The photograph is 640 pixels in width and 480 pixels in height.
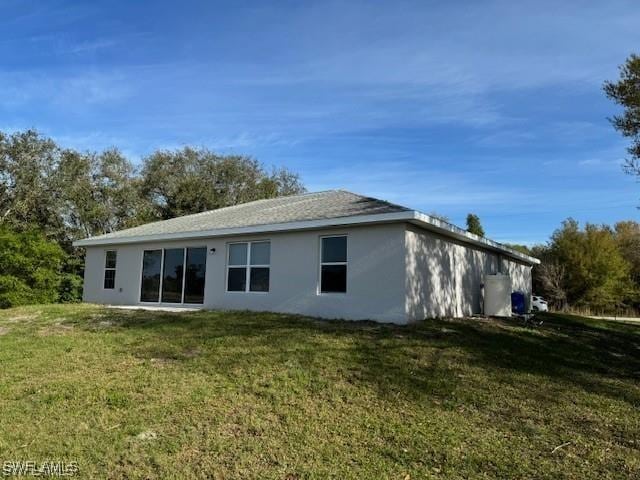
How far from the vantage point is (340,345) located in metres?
7.91

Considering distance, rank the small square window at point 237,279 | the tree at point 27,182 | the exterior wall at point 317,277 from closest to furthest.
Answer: the exterior wall at point 317,277 → the small square window at point 237,279 → the tree at point 27,182

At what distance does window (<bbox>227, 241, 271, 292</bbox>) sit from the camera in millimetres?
12625

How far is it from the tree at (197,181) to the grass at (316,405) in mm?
23113

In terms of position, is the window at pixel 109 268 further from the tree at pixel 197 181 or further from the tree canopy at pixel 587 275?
the tree canopy at pixel 587 275

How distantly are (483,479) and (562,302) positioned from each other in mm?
31387

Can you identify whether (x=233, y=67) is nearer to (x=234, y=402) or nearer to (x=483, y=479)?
(x=234, y=402)

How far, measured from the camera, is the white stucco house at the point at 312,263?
34.5ft

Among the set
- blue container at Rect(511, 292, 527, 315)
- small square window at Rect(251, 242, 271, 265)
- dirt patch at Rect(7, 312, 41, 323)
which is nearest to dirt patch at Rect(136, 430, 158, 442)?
small square window at Rect(251, 242, 271, 265)

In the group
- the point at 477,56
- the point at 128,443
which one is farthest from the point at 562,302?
the point at 128,443

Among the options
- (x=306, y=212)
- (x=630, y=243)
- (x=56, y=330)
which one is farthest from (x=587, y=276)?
(x=56, y=330)

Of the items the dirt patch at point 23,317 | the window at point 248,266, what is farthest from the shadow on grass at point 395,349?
the dirt patch at point 23,317

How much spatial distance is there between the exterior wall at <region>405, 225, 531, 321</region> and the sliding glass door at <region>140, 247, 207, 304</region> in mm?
6542

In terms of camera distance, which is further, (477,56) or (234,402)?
(477,56)

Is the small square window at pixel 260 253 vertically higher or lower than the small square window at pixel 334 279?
higher
